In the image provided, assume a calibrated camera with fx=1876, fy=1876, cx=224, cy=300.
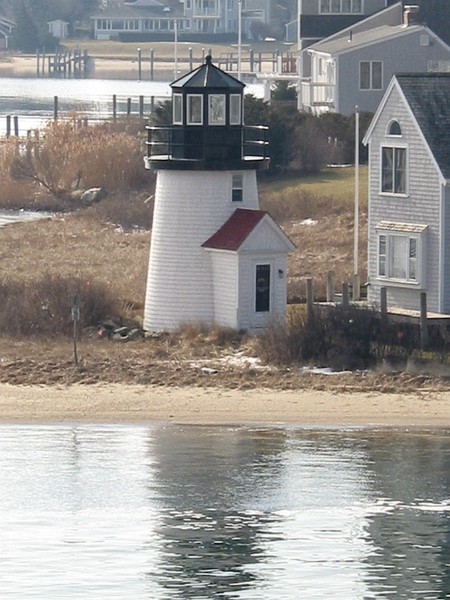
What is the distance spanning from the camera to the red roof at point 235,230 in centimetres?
3403

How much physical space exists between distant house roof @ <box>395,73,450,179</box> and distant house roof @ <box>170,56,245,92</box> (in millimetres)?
3037

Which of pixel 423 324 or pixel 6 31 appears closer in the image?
pixel 423 324

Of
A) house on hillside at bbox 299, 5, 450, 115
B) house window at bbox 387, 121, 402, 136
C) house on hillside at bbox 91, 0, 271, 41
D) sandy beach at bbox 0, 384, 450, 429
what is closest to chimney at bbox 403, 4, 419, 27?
house on hillside at bbox 299, 5, 450, 115

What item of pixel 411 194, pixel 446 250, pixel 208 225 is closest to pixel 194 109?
pixel 208 225

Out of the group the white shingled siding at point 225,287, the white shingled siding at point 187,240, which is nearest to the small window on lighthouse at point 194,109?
the white shingled siding at point 187,240

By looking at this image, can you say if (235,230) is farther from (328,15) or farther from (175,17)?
(175,17)

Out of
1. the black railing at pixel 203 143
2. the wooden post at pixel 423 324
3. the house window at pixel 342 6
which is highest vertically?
the house window at pixel 342 6

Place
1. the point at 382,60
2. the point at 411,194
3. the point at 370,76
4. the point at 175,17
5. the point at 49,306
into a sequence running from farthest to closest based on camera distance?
the point at 175,17 < the point at 370,76 < the point at 382,60 < the point at 49,306 < the point at 411,194

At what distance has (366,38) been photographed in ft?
214

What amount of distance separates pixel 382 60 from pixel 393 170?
2999 centimetres

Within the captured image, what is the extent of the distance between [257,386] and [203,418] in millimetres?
1721

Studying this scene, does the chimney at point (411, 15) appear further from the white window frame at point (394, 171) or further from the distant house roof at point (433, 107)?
the distant house roof at point (433, 107)

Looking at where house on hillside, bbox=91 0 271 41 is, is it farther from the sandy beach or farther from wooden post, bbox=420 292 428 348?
the sandy beach

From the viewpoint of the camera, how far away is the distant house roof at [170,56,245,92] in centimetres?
3450
